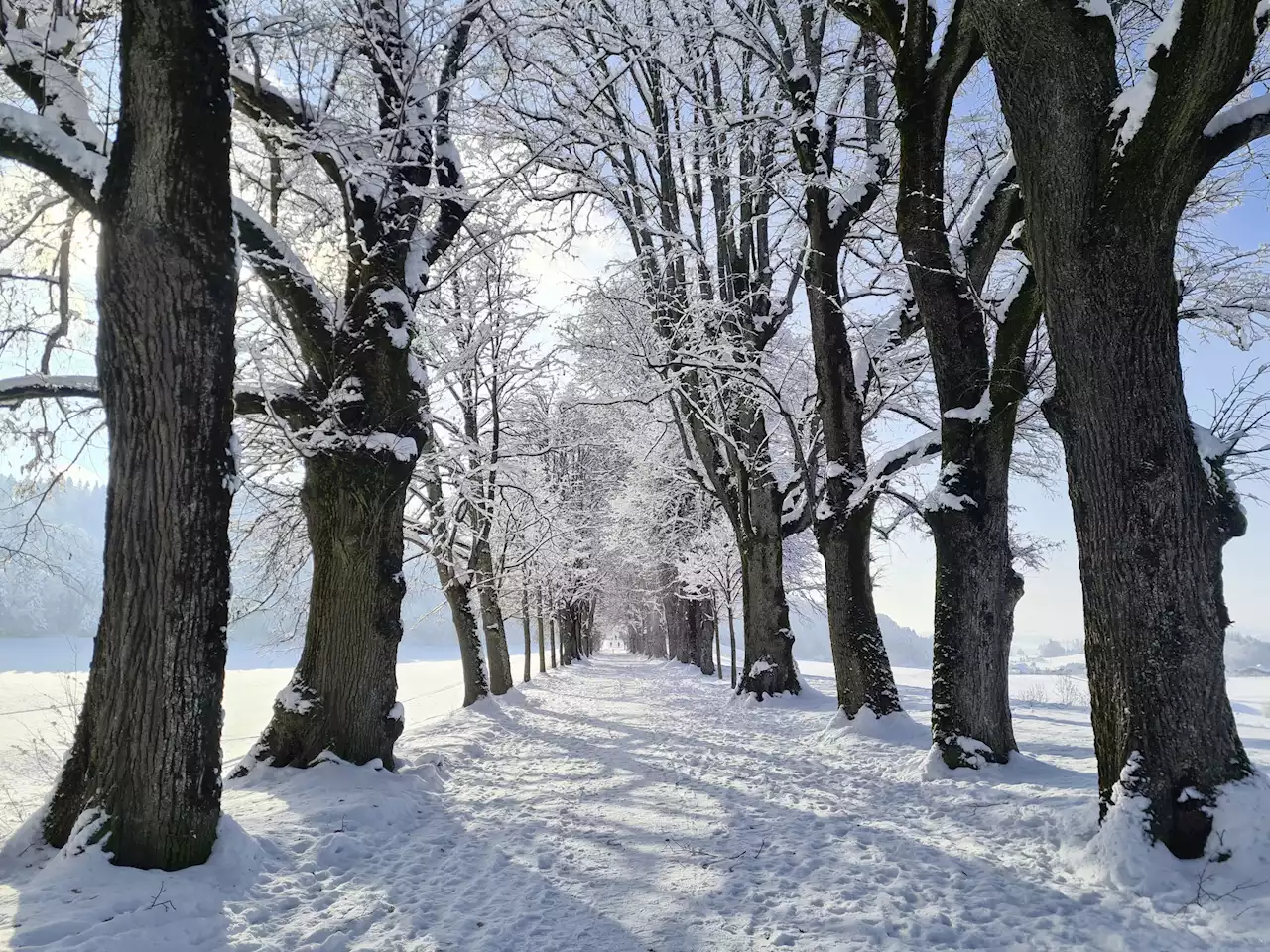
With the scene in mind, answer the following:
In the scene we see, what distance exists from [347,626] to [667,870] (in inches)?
151

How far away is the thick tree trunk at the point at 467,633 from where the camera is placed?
13250mm

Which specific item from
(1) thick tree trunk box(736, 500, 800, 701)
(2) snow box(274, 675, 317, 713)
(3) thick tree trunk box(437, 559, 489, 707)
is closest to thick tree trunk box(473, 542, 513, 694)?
(3) thick tree trunk box(437, 559, 489, 707)

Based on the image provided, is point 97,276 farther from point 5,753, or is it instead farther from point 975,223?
point 5,753

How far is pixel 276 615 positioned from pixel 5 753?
6447 millimetres

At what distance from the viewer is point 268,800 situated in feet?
17.3

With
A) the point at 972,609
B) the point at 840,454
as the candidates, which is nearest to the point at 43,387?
the point at 972,609

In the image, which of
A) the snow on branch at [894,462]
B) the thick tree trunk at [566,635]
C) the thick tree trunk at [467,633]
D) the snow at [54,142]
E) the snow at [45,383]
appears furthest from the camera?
the thick tree trunk at [566,635]

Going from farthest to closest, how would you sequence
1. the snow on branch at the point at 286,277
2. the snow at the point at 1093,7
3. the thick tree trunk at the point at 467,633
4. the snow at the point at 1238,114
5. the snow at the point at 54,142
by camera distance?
the thick tree trunk at the point at 467,633 → the snow on branch at the point at 286,277 → the snow at the point at 54,142 → the snow at the point at 1093,7 → the snow at the point at 1238,114

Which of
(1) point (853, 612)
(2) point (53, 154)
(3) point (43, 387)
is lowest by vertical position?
(1) point (853, 612)

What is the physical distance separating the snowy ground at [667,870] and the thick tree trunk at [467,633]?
6.22 m

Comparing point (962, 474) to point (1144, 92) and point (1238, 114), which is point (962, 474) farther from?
point (1144, 92)

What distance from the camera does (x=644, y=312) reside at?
13812mm

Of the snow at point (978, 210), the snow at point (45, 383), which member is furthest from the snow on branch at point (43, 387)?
the snow at point (978, 210)

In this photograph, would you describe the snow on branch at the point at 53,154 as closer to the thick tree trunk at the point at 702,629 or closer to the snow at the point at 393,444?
the snow at the point at 393,444
